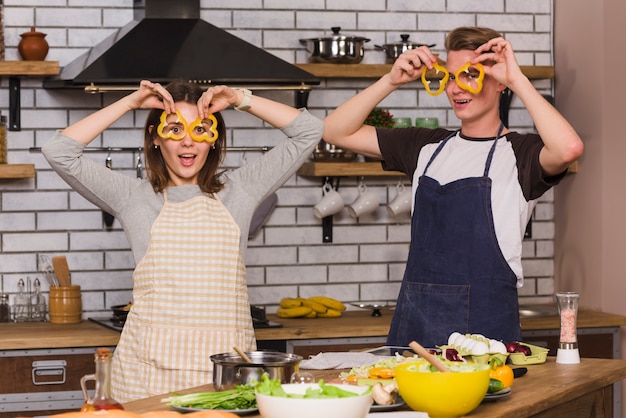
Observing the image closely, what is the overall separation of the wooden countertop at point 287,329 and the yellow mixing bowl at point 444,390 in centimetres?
225

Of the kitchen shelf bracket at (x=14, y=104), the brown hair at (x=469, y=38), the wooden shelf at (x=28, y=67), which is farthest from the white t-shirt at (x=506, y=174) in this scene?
the kitchen shelf bracket at (x=14, y=104)

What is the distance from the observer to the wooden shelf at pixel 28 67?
471cm

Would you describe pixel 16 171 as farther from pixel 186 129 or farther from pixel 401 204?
pixel 401 204

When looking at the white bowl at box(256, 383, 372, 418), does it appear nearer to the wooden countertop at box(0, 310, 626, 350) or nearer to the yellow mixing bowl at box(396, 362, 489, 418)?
the yellow mixing bowl at box(396, 362, 489, 418)

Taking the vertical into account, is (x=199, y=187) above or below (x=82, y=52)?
below

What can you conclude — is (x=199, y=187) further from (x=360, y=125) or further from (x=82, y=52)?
(x=82, y=52)

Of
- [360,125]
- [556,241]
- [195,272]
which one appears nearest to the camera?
[195,272]

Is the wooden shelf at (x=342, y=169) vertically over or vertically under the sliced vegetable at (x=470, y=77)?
under

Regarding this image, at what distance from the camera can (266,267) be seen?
17.4 feet

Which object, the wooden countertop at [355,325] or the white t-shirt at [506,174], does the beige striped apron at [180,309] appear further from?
the wooden countertop at [355,325]

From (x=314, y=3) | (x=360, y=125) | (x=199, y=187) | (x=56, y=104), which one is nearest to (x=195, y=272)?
(x=199, y=187)

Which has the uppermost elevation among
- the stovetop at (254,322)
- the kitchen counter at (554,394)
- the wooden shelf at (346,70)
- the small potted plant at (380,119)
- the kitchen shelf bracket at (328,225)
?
the wooden shelf at (346,70)

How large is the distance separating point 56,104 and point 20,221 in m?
0.59

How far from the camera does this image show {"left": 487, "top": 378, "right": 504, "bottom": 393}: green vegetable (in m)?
2.57
